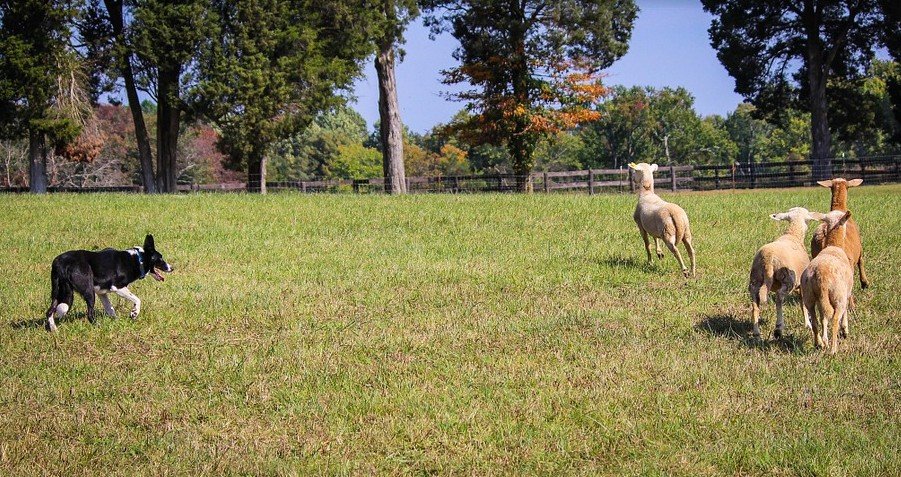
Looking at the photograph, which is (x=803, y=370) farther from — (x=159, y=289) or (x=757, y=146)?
(x=757, y=146)

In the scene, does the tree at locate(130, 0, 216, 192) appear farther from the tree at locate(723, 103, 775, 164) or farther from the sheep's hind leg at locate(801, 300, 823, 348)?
the tree at locate(723, 103, 775, 164)

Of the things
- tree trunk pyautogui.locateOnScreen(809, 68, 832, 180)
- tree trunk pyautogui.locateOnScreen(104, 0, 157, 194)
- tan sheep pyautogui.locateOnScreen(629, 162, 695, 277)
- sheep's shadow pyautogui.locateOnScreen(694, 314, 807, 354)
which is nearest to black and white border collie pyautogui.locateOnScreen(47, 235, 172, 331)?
sheep's shadow pyautogui.locateOnScreen(694, 314, 807, 354)

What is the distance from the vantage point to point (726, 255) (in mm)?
14344

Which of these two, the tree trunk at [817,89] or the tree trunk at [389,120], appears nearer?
the tree trunk at [389,120]

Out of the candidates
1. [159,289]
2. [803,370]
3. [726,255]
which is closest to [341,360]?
[803,370]

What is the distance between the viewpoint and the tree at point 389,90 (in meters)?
34.4

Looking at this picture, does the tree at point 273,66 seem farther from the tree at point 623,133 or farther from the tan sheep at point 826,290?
Answer: the tree at point 623,133

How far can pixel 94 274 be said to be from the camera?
920cm

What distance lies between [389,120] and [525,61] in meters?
8.18

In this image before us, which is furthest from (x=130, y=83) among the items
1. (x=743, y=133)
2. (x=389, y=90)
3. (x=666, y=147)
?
(x=743, y=133)

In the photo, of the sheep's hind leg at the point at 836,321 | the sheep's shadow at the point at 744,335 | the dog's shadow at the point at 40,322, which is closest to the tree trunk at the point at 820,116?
the sheep's shadow at the point at 744,335

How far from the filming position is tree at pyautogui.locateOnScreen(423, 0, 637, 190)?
38719 mm

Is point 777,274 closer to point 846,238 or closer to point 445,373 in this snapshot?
point 846,238

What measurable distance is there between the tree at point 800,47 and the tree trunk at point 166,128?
28466 mm
